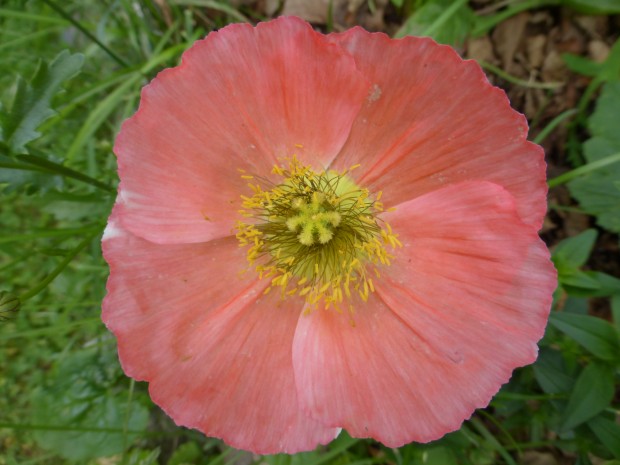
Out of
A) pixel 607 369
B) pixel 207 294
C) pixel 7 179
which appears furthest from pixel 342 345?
pixel 7 179

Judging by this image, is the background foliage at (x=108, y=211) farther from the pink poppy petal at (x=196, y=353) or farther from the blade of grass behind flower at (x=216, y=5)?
the pink poppy petal at (x=196, y=353)

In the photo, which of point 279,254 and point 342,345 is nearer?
point 342,345

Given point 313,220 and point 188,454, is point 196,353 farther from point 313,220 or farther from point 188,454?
point 188,454

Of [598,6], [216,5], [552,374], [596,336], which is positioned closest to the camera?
[596,336]

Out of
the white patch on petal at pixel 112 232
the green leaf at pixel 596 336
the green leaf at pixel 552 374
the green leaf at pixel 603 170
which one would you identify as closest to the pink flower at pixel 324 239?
the white patch on petal at pixel 112 232

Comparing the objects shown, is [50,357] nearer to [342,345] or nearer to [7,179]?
[7,179]

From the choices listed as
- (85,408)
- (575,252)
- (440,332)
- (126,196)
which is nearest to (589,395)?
(575,252)
